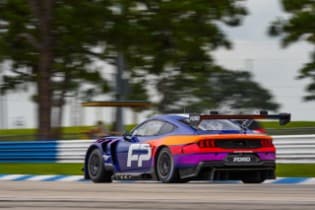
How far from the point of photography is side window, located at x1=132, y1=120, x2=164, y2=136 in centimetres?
1435

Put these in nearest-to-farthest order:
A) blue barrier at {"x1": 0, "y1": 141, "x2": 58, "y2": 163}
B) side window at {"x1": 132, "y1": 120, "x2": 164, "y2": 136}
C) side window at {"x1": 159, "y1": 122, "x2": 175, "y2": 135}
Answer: side window at {"x1": 159, "y1": 122, "x2": 175, "y2": 135} → side window at {"x1": 132, "y1": 120, "x2": 164, "y2": 136} → blue barrier at {"x1": 0, "y1": 141, "x2": 58, "y2": 163}

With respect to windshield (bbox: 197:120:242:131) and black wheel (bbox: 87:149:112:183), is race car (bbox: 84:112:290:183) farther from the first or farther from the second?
black wheel (bbox: 87:149:112:183)

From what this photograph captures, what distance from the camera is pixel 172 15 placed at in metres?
28.6

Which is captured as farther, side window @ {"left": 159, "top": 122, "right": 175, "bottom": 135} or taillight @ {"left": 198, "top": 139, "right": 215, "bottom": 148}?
side window @ {"left": 159, "top": 122, "right": 175, "bottom": 135}

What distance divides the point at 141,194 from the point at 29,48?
20637 millimetres

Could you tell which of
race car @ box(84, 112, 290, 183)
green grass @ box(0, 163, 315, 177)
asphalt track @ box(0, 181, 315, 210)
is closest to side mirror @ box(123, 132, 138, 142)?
race car @ box(84, 112, 290, 183)

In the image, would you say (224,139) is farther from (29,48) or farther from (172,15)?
(29,48)

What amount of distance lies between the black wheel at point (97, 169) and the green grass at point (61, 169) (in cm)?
323

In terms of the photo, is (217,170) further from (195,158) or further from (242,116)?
(242,116)

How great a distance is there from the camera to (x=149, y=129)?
14492mm

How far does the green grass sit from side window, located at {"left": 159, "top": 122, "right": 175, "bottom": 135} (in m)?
3.14

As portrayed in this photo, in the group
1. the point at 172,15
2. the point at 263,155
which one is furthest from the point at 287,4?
the point at 263,155

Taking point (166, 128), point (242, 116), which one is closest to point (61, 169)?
point (166, 128)

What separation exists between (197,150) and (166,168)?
560 mm
